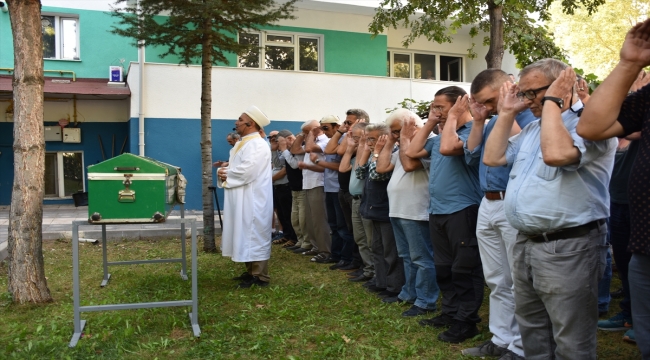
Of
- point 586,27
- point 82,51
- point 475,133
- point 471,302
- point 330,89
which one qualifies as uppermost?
point 586,27

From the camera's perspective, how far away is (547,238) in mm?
2891

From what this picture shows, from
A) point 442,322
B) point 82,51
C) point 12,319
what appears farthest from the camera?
point 82,51

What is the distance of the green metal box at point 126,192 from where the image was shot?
4711 millimetres

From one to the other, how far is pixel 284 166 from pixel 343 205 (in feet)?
7.21

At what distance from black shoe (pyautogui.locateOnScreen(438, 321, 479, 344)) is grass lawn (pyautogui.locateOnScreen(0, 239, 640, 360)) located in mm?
65

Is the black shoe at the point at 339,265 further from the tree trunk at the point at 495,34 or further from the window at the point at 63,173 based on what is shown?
the window at the point at 63,173

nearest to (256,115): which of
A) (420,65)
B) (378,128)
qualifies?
(378,128)

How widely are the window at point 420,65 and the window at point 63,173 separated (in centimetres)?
910

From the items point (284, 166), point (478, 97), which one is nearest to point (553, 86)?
point (478, 97)

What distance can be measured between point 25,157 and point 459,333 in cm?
416

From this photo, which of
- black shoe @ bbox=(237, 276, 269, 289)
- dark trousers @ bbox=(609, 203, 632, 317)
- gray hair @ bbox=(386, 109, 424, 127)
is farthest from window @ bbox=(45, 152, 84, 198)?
dark trousers @ bbox=(609, 203, 632, 317)

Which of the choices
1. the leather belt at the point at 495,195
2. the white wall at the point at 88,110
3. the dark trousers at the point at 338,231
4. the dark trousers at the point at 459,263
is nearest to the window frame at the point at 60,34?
the white wall at the point at 88,110

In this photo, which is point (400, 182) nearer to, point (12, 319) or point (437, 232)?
point (437, 232)

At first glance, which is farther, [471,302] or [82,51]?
[82,51]
